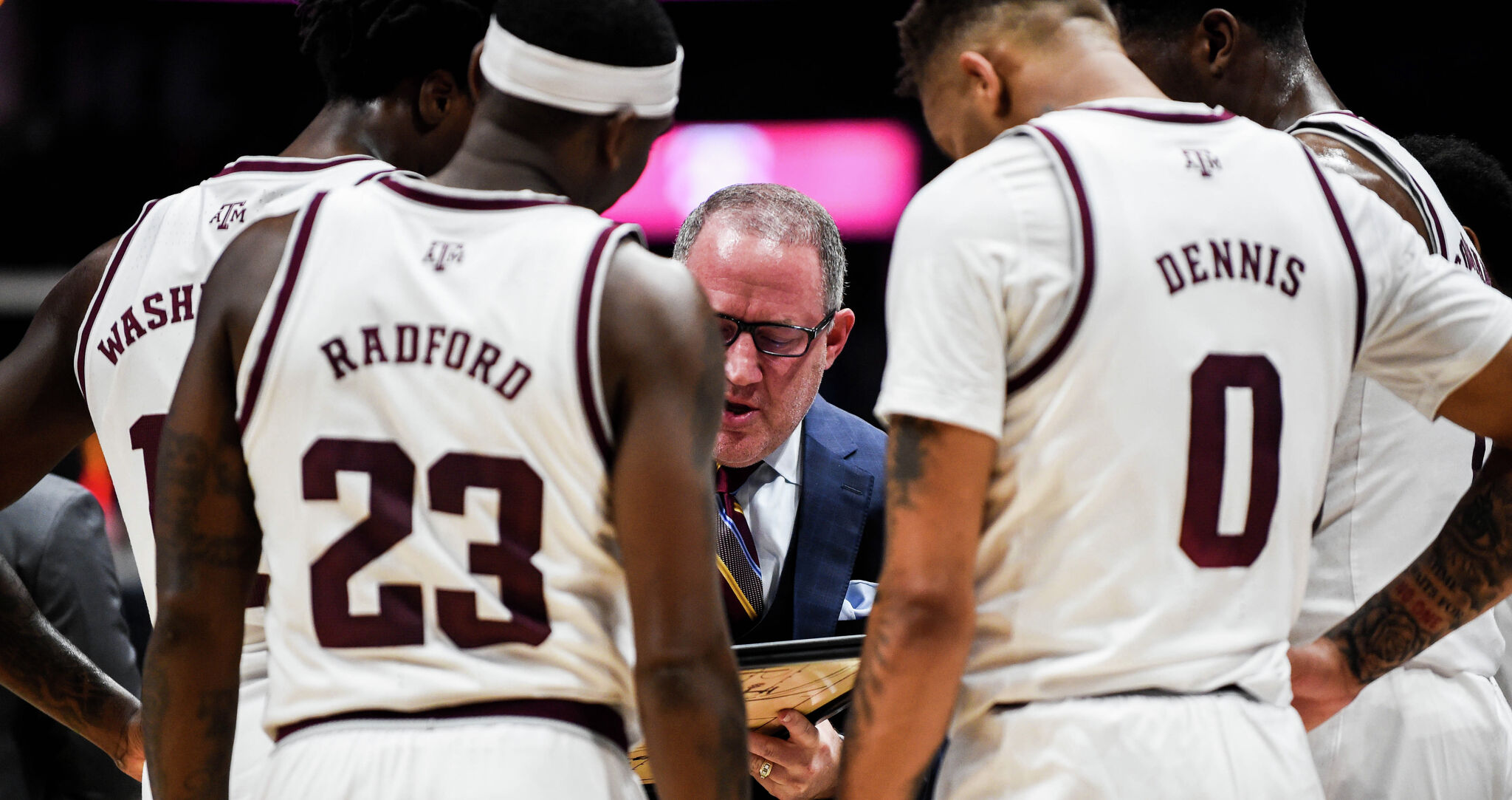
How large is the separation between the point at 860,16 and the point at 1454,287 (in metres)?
8.50

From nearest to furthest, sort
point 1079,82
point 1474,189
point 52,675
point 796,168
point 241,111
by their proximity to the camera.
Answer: point 1079,82, point 52,675, point 1474,189, point 796,168, point 241,111

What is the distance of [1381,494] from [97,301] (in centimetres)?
225

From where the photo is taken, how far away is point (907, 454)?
6.25 feet

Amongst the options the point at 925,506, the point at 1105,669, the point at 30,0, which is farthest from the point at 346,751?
the point at 30,0

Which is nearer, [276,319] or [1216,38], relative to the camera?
[276,319]

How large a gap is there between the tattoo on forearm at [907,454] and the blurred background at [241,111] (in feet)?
25.0

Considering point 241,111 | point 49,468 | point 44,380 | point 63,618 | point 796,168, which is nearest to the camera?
point 44,380

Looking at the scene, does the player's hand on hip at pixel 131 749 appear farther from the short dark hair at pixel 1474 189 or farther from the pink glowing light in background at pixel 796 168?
the pink glowing light in background at pixel 796 168

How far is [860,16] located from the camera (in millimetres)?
10211

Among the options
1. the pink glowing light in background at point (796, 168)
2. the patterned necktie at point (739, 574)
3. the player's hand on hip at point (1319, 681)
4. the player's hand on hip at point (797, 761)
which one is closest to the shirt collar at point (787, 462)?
the patterned necktie at point (739, 574)

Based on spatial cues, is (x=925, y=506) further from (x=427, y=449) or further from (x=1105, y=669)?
(x=427, y=449)

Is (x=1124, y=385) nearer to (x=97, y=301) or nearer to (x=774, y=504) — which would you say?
(x=774, y=504)

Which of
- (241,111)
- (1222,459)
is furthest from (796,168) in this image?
(1222,459)

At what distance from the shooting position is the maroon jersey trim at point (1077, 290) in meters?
1.87
